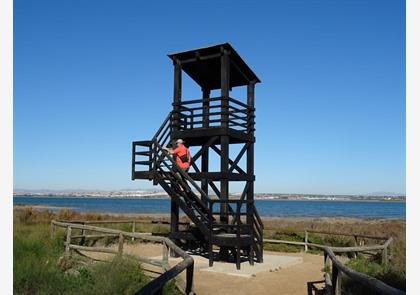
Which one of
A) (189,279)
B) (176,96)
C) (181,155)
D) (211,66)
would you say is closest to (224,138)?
(181,155)

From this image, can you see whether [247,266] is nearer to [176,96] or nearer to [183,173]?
[183,173]

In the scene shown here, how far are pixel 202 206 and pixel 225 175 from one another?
1.19 m

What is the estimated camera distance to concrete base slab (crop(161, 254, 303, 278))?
Result: 1081cm

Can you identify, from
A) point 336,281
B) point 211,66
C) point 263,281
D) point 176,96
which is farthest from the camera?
point 211,66

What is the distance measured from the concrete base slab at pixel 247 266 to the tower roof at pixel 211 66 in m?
6.05

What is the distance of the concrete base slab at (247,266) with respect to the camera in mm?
10809

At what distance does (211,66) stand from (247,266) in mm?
6816

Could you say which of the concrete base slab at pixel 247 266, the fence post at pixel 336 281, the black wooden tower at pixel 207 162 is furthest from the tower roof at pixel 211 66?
the fence post at pixel 336 281

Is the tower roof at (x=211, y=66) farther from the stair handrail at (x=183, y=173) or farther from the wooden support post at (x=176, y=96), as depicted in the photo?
the stair handrail at (x=183, y=173)

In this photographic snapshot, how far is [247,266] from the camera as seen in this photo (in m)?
11.8
